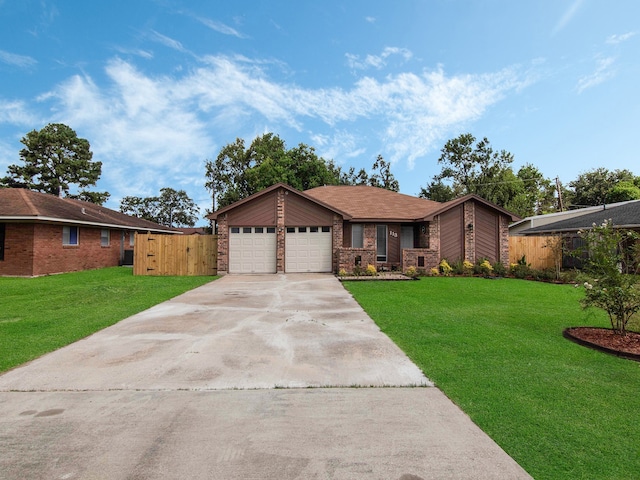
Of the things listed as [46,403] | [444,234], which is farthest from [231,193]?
[46,403]

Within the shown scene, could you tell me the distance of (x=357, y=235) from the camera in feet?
58.6

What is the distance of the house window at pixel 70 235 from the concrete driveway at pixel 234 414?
596 inches

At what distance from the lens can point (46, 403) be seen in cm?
342

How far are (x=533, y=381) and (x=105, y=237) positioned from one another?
923 inches

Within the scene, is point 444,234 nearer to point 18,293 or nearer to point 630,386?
point 630,386

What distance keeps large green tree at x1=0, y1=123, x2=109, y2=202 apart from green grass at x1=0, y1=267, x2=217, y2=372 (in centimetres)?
3325

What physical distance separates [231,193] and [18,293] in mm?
25799

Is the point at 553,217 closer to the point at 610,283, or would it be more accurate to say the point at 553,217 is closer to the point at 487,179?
the point at 487,179

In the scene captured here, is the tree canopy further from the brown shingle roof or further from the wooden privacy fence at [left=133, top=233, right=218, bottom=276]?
the wooden privacy fence at [left=133, top=233, right=218, bottom=276]

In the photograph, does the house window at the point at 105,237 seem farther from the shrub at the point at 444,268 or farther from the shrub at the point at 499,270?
the shrub at the point at 499,270

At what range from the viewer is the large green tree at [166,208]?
6400cm

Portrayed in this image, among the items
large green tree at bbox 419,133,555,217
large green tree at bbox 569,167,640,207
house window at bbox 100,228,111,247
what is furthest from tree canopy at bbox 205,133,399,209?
large green tree at bbox 569,167,640,207

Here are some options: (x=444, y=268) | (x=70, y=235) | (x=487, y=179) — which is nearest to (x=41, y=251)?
(x=70, y=235)

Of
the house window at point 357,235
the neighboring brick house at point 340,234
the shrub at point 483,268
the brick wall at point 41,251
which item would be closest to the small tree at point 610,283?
the neighboring brick house at point 340,234
